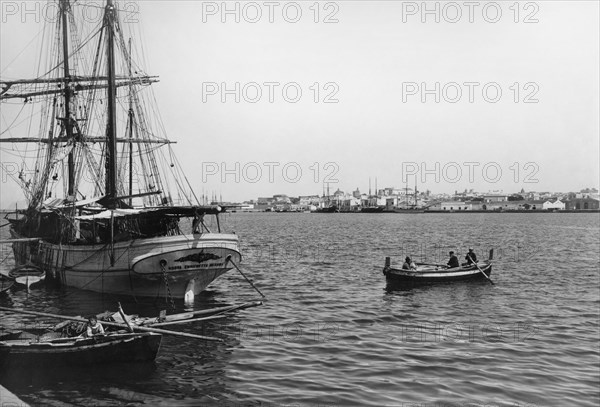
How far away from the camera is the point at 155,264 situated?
83.9ft

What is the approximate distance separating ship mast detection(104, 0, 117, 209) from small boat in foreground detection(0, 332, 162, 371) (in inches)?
601

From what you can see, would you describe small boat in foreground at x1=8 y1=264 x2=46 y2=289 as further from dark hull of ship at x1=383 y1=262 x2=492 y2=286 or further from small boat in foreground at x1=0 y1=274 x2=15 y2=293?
dark hull of ship at x1=383 y1=262 x2=492 y2=286

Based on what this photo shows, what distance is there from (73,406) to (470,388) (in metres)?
11.3

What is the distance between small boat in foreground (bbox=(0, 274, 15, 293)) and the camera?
29459mm

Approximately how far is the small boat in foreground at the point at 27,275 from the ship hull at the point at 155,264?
2.97m

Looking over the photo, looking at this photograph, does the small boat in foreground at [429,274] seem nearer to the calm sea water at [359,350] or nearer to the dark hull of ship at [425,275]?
the dark hull of ship at [425,275]

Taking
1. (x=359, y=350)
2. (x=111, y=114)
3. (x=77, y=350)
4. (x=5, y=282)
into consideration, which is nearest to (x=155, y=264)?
(x=77, y=350)

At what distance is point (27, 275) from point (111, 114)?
1185 cm

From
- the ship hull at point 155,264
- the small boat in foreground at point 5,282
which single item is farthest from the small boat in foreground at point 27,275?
the ship hull at point 155,264

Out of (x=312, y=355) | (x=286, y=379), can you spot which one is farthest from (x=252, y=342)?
(x=286, y=379)

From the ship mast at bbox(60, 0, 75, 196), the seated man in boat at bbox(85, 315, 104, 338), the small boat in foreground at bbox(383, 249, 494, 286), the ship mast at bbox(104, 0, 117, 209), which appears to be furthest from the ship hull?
the ship mast at bbox(60, 0, 75, 196)

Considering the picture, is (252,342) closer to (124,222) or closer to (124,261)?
(124,261)

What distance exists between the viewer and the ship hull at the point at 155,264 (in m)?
25.5

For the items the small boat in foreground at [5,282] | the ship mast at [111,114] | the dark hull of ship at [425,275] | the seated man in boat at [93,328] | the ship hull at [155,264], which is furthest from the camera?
the dark hull of ship at [425,275]
